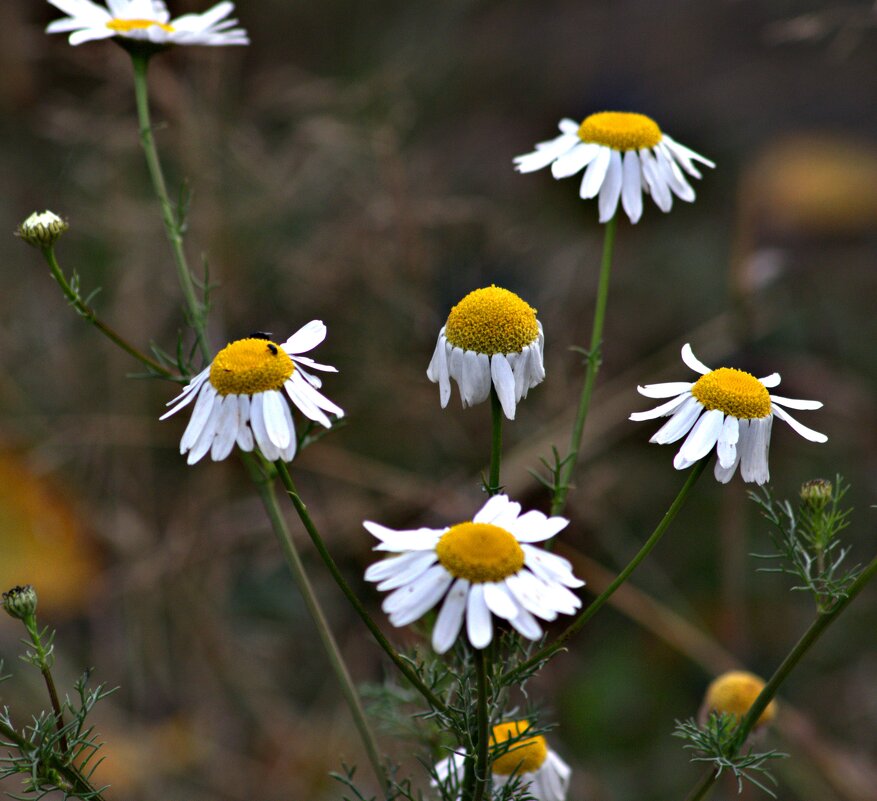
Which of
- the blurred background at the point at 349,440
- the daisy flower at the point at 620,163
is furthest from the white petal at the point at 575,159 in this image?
the blurred background at the point at 349,440

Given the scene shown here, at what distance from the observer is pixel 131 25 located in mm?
1653

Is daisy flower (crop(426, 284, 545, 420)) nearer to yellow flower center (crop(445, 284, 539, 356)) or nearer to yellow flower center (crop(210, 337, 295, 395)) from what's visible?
yellow flower center (crop(445, 284, 539, 356))

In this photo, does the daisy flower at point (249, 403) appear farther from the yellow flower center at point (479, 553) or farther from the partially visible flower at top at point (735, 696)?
the partially visible flower at top at point (735, 696)

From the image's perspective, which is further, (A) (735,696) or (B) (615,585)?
(A) (735,696)

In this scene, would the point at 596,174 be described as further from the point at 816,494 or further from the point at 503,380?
the point at 816,494

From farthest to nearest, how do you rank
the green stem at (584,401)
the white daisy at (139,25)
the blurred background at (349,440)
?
the blurred background at (349,440) → the white daisy at (139,25) → the green stem at (584,401)

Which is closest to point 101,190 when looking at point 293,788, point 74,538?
point 74,538

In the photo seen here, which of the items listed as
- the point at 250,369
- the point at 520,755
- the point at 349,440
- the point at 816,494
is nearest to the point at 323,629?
the point at 520,755

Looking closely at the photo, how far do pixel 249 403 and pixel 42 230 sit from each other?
1.58ft

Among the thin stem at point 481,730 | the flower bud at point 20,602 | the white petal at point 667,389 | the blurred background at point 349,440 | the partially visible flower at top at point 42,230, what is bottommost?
the blurred background at point 349,440

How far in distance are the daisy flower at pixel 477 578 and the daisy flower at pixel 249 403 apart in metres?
0.16

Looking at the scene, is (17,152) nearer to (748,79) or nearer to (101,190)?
(101,190)

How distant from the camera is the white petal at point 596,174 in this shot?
58.0 inches

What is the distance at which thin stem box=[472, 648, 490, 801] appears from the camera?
100 centimetres
